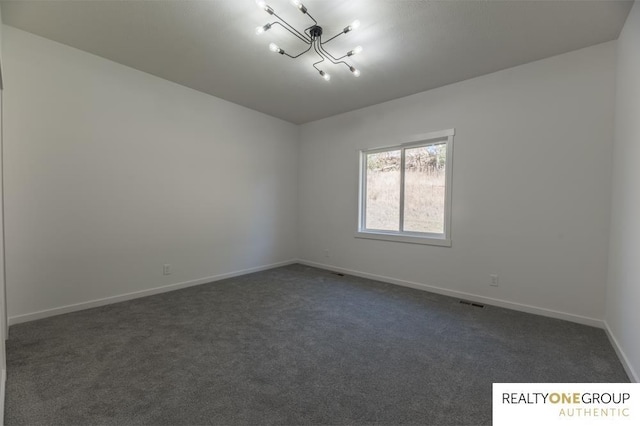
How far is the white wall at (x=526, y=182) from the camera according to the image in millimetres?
2695

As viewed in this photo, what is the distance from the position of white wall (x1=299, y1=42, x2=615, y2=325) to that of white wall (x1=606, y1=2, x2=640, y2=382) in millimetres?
162

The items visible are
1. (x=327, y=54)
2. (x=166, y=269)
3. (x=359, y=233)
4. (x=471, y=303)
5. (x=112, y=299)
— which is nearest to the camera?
(x=327, y=54)

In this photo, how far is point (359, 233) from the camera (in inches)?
178

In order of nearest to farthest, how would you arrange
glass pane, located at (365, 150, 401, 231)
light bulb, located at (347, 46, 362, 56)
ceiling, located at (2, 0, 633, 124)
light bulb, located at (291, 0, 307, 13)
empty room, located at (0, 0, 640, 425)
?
empty room, located at (0, 0, 640, 425) < light bulb, located at (291, 0, 307, 13) < ceiling, located at (2, 0, 633, 124) < light bulb, located at (347, 46, 362, 56) < glass pane, located at (365, 150, 401, 231)

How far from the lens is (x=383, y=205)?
4.39 m

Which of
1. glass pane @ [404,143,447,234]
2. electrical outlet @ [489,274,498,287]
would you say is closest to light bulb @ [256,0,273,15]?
glass pane @ [404,143,447,234]

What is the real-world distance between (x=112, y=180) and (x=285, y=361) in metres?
2.79

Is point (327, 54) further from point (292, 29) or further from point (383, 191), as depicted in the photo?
point (383, 191)

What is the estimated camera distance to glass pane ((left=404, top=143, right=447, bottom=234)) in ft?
12.4

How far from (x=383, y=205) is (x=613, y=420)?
10.6ft

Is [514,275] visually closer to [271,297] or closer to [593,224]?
[593,224]

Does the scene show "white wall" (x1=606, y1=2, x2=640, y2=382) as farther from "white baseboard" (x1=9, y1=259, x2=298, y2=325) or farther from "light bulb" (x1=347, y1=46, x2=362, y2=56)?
"white baseboard" (x1=9, y1=259, x2=298, y2=325)

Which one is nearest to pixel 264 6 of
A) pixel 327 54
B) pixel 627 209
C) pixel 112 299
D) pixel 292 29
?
pixel 292 29

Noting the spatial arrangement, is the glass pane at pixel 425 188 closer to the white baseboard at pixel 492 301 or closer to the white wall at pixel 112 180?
the white baseboard at pixel 492 301
